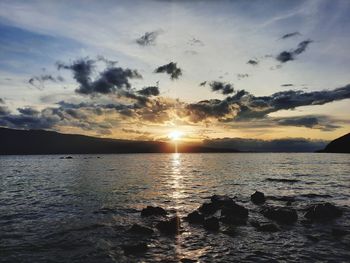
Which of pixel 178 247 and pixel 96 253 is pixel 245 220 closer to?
pixel 178 247

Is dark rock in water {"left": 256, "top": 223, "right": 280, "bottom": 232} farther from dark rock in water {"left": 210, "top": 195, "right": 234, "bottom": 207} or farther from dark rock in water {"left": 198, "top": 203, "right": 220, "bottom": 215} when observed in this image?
dark rock in water {"left": 210, "top": 195, "right": 234, "bottom": 207}

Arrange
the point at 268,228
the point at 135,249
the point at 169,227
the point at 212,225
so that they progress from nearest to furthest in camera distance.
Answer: the point at 135,249 < the point at 268,228 < the point at 169,227 < the point at 212,225

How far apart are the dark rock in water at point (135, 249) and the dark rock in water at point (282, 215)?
14.5 metres

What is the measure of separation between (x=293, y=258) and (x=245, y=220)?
1006 cm

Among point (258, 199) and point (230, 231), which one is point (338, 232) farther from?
point (258, 199)

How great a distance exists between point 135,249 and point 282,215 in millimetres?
15837

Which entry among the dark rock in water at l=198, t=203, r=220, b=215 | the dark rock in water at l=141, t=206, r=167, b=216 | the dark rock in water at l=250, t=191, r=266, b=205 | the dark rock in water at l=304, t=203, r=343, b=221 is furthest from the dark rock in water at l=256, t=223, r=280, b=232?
the dark rock in water at l=250, t=191, r=266, b=205

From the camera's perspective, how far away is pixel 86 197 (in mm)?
46781

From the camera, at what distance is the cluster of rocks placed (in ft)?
87.7

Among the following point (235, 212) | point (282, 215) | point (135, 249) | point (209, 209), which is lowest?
point (135, 249)

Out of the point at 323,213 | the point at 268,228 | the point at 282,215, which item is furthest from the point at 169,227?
the point at 323,213

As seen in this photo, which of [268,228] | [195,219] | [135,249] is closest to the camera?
[135,249]

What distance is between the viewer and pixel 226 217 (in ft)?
100.0

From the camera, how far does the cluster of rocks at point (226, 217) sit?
1053 inches
